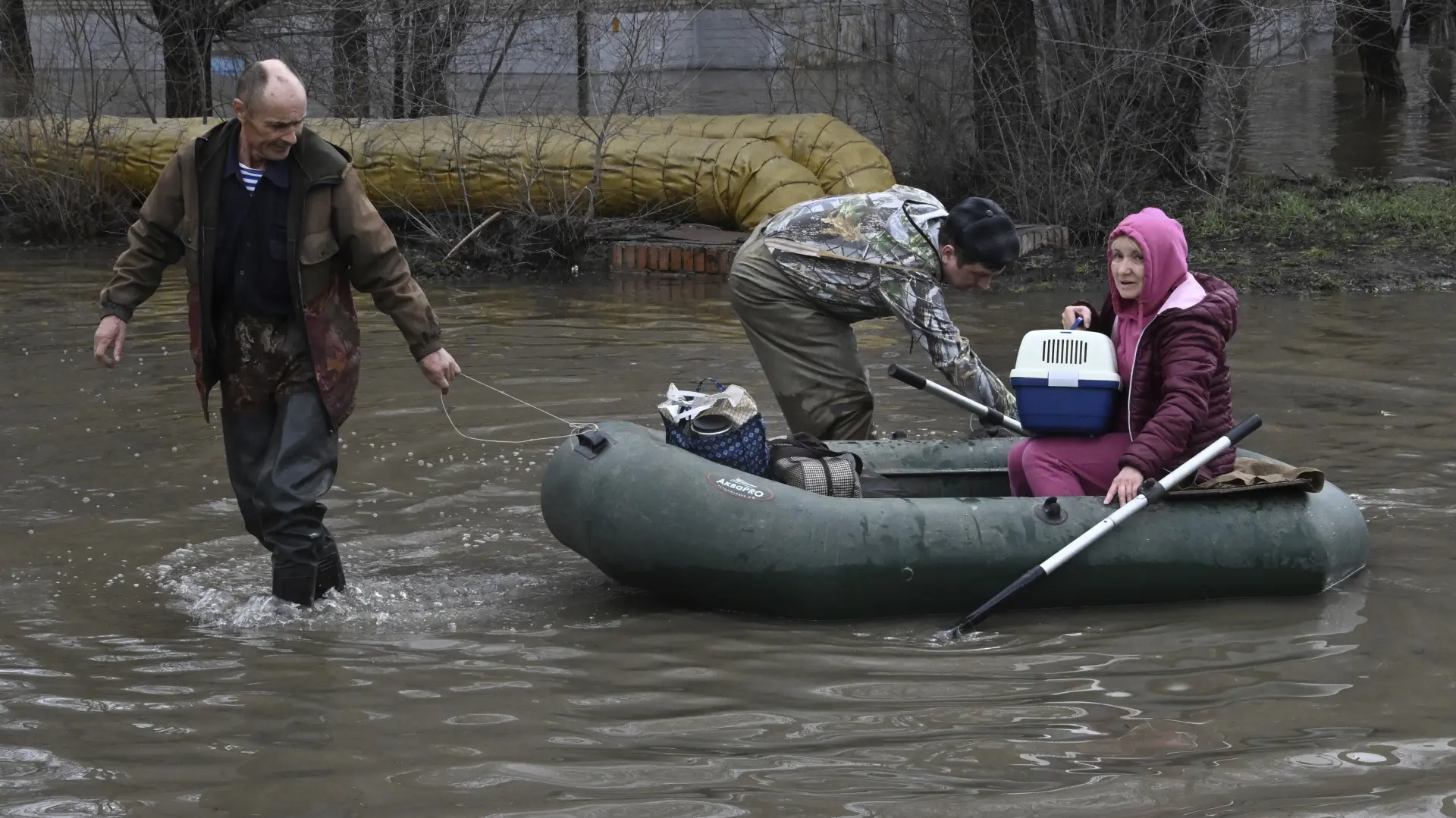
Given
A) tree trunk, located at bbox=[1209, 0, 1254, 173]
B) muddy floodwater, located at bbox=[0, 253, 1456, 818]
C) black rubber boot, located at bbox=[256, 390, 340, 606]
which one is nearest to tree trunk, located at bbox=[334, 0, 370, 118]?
muddy floodwater, located at bbox=[0, 253, 1456, 818]

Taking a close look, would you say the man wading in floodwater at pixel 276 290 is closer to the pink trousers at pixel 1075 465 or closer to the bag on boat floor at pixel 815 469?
the bag on boat floor at pixel 815 469

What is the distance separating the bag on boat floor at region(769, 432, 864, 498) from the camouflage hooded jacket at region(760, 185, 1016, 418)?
0.65 m

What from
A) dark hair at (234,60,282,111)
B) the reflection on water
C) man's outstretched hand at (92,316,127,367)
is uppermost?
the reflection on water

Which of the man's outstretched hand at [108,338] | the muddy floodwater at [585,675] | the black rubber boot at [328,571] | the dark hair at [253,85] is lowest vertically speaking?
the muddy floodwater at [585,675]

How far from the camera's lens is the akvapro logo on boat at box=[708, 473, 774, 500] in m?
5.22

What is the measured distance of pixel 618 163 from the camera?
13.0m

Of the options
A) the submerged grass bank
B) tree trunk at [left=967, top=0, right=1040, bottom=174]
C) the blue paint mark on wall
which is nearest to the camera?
the submerged grass bank

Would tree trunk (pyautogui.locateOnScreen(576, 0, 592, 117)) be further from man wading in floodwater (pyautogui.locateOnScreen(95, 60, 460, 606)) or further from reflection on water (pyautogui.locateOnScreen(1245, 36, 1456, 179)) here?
man wading in floodwater (pyautogui.locateOnScreen(95, 60, 460, 606))

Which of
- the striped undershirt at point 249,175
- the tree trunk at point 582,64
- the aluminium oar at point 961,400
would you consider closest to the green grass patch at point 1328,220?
Result: the tree trunk at point 582,64

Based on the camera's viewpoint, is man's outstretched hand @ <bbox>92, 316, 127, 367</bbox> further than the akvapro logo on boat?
No

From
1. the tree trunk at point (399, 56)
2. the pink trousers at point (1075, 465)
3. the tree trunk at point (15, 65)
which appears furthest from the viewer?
the tree trunk at point (15, 65)

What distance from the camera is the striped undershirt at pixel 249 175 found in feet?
16.3

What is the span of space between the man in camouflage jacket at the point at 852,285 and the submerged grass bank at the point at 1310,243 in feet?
18.5

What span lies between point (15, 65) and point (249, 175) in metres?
10.9
